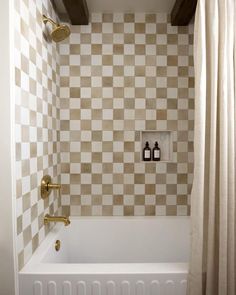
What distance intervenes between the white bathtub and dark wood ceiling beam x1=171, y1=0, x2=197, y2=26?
5.05ft

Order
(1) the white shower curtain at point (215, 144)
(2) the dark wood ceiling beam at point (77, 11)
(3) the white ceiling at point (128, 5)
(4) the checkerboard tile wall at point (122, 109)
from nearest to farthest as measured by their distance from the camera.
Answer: (1) the white shower curtain at point (215, 144), (2) the dark wood ceiling beam at point (77, 11), (3) the white ceiling at point (128, 5), (4) the checkerboard tile wall at point (122, 109)

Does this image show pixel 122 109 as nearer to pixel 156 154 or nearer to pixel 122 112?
pixel 122 112

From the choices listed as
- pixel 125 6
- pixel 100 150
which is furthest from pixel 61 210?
pixel 125 6

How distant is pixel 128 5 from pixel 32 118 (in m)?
1.20

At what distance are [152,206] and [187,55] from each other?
125 cm

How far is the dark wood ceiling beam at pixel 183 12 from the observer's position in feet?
5.78

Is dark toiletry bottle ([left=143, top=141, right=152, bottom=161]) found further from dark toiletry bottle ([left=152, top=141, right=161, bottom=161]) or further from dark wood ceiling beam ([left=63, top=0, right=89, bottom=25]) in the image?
dark wood ceiling beam ([left=63, top=0, right=89, bottom=25])

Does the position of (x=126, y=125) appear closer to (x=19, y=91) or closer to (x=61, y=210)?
(x=61, y=210)

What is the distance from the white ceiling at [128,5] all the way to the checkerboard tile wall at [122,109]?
5 cm

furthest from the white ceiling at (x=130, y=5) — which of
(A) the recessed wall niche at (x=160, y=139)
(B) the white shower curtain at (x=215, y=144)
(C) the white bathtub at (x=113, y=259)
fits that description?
(C) the white bathtub at (x=113, y=259)

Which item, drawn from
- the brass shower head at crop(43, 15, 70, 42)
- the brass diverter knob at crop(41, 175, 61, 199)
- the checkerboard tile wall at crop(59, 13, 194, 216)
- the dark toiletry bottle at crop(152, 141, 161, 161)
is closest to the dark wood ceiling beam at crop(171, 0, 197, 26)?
the checkerboard tile wall at crop(59, 13, 194, 216)

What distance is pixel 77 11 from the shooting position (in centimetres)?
183

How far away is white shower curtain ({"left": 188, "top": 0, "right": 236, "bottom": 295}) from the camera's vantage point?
1.19m

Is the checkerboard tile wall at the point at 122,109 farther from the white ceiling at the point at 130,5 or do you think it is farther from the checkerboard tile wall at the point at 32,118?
the checkerboard tile wall at the point at 32,118
